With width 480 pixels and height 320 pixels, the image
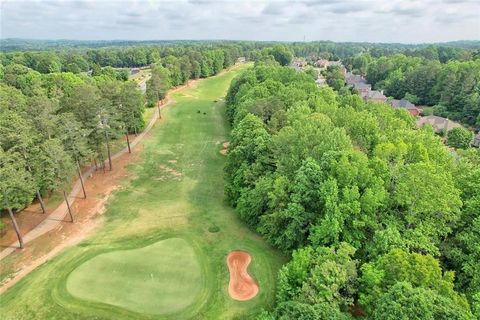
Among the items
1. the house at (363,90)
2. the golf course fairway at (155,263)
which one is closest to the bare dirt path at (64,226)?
the golf course fairway at (155,263)

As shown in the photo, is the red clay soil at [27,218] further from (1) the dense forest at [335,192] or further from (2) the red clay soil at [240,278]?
(2) the red clay soil at [240,278]

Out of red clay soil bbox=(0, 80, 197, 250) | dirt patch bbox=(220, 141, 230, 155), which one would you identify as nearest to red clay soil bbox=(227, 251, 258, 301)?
red clay soil bbox=(0, 80, 197, 250)

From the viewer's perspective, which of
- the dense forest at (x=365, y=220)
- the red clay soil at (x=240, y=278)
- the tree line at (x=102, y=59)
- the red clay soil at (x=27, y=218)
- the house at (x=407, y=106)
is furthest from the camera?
the tree line at (x=102, y=59)

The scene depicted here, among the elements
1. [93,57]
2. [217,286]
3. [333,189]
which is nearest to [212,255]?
[217,286]

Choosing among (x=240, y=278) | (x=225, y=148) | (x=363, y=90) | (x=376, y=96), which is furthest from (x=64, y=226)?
(x=363, y=90)

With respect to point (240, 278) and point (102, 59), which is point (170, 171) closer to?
point (240, 278)

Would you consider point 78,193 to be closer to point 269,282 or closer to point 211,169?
point 211,169

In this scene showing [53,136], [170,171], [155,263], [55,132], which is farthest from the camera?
[170,171]
